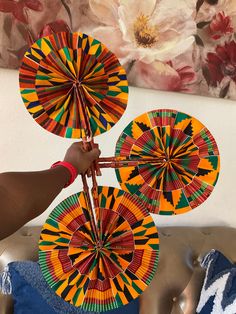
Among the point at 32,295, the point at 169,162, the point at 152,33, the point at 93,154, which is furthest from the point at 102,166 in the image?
the point at 152,33

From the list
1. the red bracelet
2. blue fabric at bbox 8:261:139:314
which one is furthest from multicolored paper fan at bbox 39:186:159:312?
blue fabric at bbox 8:261:139:314

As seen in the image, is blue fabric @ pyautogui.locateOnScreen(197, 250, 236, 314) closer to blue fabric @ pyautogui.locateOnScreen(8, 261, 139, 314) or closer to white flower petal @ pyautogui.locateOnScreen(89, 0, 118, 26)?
blue fabric @ pyautogui.locateOnScreen(8, 261, 139, 314)

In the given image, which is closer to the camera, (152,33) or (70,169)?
(70,169)

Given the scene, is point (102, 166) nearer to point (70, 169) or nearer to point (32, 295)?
point (70, 169)

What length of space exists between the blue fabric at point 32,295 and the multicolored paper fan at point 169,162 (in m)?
0.49

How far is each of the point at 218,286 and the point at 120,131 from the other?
656 millimetres

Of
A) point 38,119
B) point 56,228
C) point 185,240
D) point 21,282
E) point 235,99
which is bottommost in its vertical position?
point 21,282

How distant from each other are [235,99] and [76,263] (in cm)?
92

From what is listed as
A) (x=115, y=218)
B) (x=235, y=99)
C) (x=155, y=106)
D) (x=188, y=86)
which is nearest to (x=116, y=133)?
(x=155, y=106)

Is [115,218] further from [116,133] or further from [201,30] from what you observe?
[201,30]

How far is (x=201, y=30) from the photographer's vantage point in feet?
4.71

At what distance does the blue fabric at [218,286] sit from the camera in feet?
3.94

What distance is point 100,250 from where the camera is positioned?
3.08 ft

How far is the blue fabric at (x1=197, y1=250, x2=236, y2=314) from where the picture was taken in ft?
3.94
